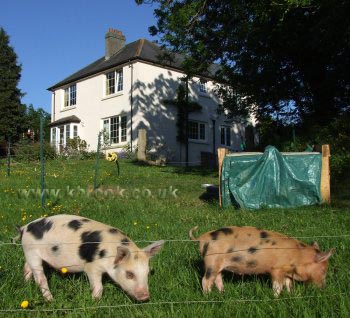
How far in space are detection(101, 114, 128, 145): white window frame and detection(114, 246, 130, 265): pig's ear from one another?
28.0 meters

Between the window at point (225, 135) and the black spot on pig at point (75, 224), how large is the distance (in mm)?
32452

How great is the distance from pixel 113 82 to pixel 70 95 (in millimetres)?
5657

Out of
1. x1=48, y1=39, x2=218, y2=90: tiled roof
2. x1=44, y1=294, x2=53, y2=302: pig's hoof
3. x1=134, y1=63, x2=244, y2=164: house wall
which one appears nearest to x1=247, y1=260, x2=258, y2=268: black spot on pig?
x1=44, y1=294, x2=53, y2=302: pig's hoof

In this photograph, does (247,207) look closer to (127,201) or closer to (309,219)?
(309,219)

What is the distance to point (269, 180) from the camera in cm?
1148

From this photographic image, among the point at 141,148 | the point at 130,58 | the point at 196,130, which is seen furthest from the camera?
the point at 196,130

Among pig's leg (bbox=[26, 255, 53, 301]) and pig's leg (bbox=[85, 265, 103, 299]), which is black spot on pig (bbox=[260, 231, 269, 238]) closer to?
pig's leg (bbox=[85, 265, 103, 299])

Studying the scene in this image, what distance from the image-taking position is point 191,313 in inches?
160

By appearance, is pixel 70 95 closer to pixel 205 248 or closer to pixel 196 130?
pixel 196 130

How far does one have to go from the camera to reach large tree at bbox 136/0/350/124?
17547mm

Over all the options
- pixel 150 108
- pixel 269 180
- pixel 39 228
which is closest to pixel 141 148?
pixel 150 108

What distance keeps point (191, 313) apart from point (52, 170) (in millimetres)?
17591

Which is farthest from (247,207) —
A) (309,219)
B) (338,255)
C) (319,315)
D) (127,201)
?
(319,315)

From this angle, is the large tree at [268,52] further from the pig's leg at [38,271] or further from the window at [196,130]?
the pig's leg at [38,271]
